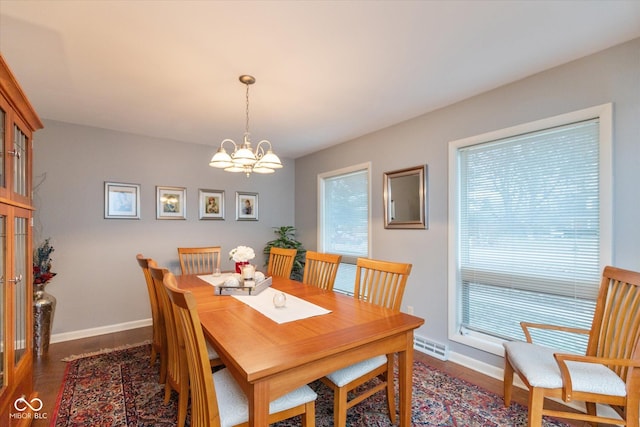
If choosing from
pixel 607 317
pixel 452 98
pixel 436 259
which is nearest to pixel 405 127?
pixel 452 98

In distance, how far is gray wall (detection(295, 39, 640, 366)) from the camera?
187 cm

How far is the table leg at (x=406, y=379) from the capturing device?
1.65 meters

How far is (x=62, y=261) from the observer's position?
328 centimetres

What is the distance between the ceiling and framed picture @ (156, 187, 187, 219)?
3.72 feet

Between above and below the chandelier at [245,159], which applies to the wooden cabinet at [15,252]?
below

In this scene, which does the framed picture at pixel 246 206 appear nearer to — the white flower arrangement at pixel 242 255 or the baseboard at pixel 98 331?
the baseboard at pixel 98 331

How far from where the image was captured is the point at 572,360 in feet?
4.78

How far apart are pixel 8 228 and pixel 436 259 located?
313 cm

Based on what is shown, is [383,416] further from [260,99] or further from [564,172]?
[260,99]

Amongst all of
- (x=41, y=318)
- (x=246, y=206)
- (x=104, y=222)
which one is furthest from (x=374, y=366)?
(x=104, y=222)

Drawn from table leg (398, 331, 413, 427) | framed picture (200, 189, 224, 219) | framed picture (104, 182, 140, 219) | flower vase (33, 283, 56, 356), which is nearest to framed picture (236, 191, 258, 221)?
framed picture (200, 189, 224, 219)

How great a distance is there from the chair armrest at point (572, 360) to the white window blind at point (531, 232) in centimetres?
70

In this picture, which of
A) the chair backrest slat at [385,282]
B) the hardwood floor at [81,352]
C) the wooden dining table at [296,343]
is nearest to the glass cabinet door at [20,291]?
the hardwood floor at [81,352]

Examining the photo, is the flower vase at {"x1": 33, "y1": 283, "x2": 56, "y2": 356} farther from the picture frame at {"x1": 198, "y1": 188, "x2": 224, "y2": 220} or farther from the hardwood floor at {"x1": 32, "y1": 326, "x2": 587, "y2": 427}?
the picture frame at {"x1": 198, "y1": 188, "x2": 224, "y2": 220}
